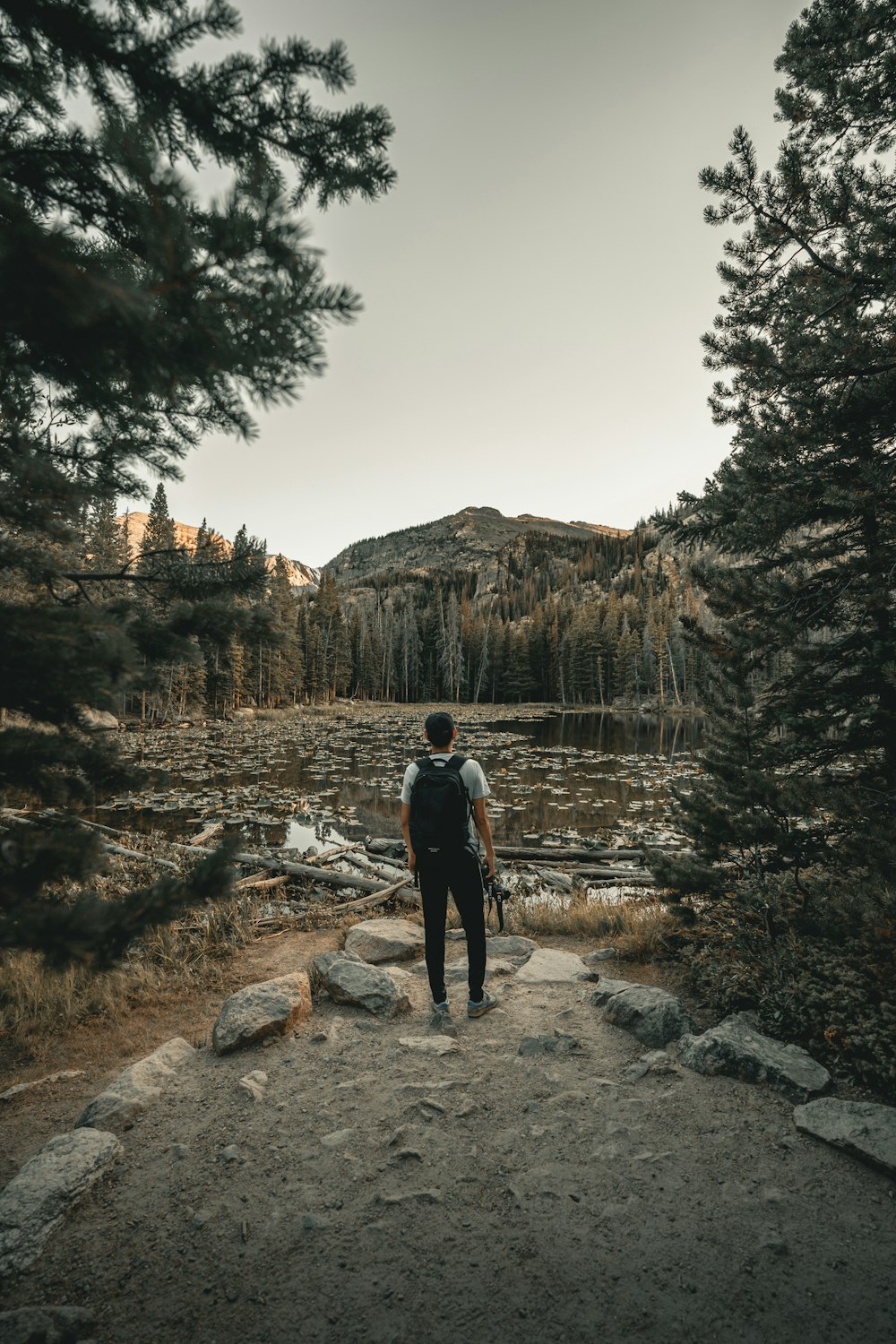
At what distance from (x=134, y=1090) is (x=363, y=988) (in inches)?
75.4

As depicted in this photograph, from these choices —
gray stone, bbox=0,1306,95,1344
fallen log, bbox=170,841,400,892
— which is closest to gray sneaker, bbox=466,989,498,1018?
gray stone, bbox=0,1306,95,1344

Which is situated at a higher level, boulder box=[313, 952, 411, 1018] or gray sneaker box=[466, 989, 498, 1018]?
boulder box=[313, 952, 411, 1018]

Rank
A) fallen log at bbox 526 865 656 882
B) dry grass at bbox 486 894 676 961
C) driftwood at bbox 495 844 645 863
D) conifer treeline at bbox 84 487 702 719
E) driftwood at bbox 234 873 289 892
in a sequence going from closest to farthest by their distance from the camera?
dry grass at bbox 486 894 676 961 < driftwood at bbox 234 873 289 892 < fallen log at bbox 526 865 656 882 < driftwood at bbox 495 844 645 863 < conifer treeline at bbox 84 487 702 719

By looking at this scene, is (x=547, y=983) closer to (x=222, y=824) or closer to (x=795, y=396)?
(x=795, y=396)

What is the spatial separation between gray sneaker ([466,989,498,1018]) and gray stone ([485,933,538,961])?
5.09 ft

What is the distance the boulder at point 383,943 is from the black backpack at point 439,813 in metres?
2.33

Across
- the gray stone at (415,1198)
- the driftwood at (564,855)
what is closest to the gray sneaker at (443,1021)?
the gray stone at (415,1198)

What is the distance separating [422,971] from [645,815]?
12105 millimetres

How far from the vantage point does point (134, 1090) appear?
11.6 ft

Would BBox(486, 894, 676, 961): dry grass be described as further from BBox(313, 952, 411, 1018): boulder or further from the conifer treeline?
the conifer treeline

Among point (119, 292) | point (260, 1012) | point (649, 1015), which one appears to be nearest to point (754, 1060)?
Answer: point (649, 1015)

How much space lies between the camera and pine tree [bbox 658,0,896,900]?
481 cm

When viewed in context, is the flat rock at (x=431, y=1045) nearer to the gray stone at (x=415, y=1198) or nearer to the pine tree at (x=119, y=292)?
the gray stone at (x=415, y=1198)

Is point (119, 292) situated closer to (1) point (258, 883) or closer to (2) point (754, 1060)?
(2) point (754, 1060)
